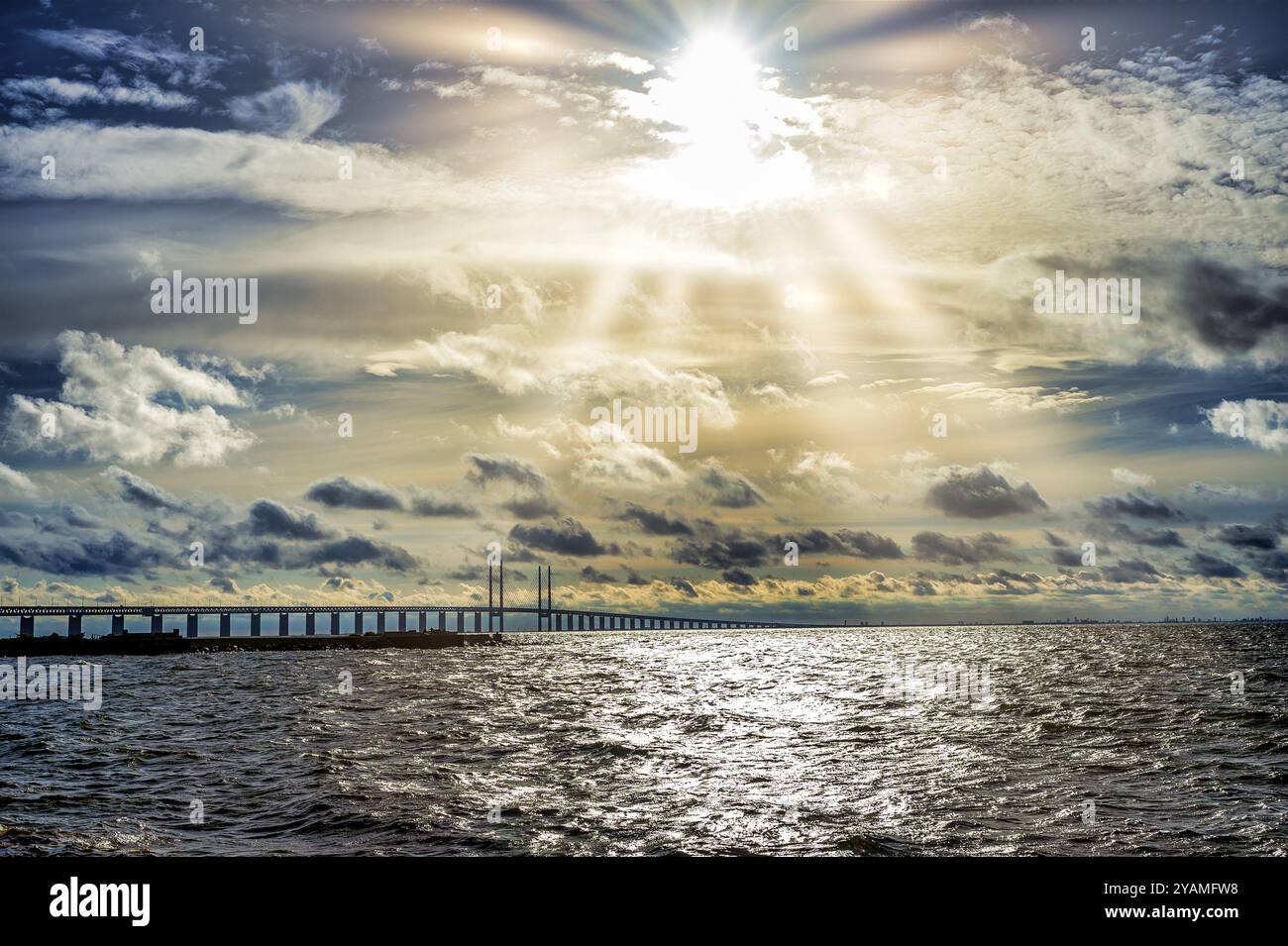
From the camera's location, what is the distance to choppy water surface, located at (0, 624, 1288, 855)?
2494cm

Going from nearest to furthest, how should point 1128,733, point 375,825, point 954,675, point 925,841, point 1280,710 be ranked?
point 925,841 → point 375,825 → point 1128,733 → point 1280,710 → point 954,675

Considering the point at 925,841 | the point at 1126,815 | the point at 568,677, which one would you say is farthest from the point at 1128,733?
the point at 568,677

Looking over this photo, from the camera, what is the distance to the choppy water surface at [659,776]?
24938 mm

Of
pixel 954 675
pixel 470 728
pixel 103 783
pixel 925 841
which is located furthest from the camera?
pixel 954 675

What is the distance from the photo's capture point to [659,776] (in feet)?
112

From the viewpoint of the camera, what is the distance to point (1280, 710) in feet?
184

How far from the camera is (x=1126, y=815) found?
27.7 metres
